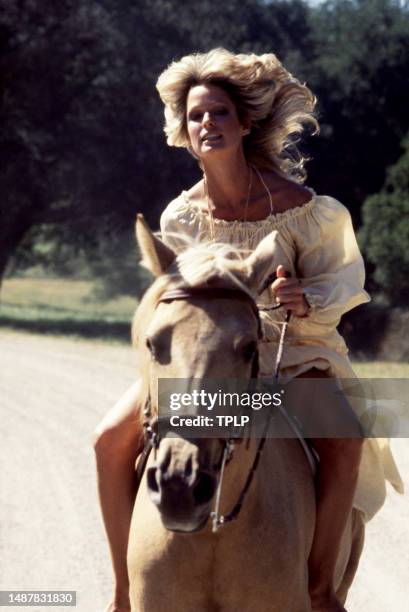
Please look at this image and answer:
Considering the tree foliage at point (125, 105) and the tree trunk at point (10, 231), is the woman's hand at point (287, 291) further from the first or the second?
the tree trunk at point (10, 231)

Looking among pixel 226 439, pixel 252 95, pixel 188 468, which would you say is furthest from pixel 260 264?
pixel 252 95

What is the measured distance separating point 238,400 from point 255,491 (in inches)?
23.0

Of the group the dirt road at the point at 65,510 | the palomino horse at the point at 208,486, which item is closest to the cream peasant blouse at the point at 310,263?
the palomino horse at the point at 208,486

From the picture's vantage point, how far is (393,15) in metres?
33.5

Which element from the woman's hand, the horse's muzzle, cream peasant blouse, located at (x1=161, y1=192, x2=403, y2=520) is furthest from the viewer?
cream peasant blouse, located at (x1=161, y1=192, x2=403, y2=520)

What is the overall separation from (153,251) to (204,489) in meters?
0.86

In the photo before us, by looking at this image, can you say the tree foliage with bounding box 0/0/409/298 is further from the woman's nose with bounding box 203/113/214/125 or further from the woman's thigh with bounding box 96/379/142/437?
the woman's thigh with bounding box 96/379/142/437

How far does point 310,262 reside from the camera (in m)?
4.43

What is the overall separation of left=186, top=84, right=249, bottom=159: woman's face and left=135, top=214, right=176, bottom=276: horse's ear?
36.6 inches

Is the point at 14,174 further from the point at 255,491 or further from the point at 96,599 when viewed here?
the point at 255,491

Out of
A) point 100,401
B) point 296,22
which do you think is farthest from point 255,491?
point 296,22

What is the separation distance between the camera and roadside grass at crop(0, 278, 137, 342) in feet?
99.7

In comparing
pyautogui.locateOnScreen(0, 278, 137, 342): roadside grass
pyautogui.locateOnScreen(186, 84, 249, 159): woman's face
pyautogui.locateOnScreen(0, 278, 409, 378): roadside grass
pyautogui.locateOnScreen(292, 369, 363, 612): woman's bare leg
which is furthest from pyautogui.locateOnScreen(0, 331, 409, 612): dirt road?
pyautogui.locateOnScreen(0, 278, 137, 342): roadside grass

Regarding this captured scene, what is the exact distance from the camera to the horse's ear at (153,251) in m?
3.44
